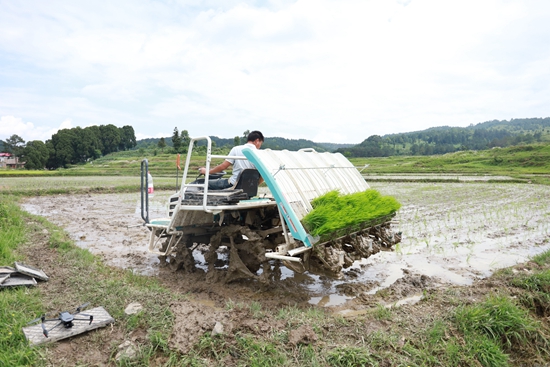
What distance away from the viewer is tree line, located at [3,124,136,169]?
63.8m

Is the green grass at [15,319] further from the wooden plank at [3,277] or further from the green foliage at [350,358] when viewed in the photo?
the green foliage at [350,358]

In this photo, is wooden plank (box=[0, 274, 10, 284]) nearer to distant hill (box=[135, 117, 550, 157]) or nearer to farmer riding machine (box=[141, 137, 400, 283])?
farmer riding machine (box=[141, 137, 400, 283])

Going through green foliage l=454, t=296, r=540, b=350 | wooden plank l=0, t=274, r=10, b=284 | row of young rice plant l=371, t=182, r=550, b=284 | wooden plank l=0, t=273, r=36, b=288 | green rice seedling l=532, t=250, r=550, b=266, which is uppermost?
wooden plank l=0, t=274, r=10, b=284

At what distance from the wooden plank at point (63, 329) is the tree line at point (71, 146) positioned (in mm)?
69990

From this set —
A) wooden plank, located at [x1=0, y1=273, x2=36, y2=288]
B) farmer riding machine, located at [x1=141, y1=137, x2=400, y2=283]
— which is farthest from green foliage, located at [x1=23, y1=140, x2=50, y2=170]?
wooden plank, located at [x1=0, y1=273, x2=36, y2=288]

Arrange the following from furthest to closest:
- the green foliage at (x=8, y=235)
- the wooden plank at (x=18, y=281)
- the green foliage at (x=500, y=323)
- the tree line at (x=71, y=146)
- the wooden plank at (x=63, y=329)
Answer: the tree line at (x=71, y=146) < the green foliage at (x=8, y=235) < the wooden plank at (x=18, y=281) < the green foliage at (x=500, y=323) < the wooden plank at (x=63, y=329)

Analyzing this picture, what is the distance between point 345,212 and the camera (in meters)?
4.73

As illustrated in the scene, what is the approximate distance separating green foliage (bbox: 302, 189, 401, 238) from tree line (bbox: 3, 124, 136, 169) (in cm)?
7055

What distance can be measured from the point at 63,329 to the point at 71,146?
79621 mm

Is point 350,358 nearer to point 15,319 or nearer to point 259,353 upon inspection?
point 259,353

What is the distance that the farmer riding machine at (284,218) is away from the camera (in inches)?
173

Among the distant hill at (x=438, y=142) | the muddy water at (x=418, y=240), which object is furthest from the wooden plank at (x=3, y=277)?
the distant hill at (x=438, y=142)

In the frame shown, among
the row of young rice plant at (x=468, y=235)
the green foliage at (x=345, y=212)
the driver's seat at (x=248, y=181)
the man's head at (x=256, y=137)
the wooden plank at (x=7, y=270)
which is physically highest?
the man's head at (x=256, y=137)

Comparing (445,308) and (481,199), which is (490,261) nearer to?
(445,308)
